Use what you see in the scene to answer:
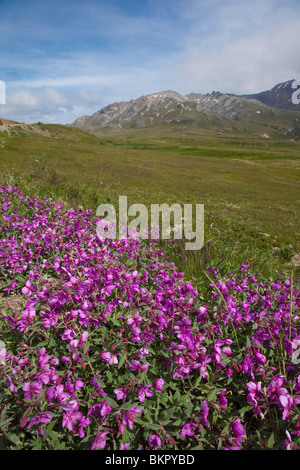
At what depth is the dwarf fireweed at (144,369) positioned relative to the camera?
1757 millimetres

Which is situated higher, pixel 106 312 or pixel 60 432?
pixel 106 312

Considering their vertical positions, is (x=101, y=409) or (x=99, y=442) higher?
(x=101, y=409)

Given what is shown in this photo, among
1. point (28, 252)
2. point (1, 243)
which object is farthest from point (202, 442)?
point (1, 243)

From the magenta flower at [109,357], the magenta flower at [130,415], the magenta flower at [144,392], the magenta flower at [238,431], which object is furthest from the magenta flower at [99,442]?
the magenta flower at [238,431]

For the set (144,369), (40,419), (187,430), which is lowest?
(187,430)

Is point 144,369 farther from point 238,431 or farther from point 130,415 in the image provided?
point 238,431

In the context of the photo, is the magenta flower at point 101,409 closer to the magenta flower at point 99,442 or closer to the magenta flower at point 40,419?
the magenta flower at point 99,442

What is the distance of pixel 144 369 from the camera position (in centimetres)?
192

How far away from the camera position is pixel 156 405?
2061 mm

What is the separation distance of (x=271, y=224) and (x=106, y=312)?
557 inches

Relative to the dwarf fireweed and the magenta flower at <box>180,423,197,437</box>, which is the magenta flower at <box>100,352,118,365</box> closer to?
the dwarf fireweed

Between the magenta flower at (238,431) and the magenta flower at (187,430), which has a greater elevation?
the magenta flower at (238,431)

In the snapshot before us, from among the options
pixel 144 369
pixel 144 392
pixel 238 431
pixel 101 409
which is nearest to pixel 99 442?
pixel 101 409

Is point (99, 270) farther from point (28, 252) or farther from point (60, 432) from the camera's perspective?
point (28, 252)
